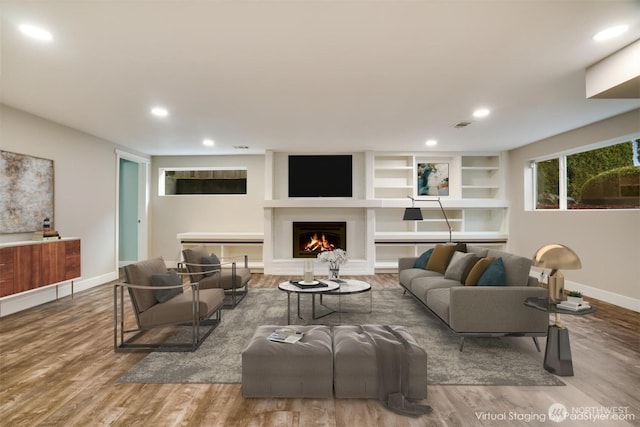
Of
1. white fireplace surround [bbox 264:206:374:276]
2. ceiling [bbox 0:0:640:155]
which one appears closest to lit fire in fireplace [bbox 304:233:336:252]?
white fireplace surround [bbox 264:206:374:276]

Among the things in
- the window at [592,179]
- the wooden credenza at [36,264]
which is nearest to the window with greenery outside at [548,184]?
the window at [592,179]

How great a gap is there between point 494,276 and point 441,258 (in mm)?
1387

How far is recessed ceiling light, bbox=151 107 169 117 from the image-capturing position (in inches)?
164

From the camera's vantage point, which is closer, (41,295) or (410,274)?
(41,295)

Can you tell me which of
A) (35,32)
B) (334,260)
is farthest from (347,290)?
(35,32)

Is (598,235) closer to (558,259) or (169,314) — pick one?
(558,259)

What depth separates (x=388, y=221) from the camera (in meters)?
7.30

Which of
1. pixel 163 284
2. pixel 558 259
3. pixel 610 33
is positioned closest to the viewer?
pixel 610 33

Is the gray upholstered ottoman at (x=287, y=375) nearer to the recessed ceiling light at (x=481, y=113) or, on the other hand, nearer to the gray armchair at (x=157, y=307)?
the gray armchair at (x=157, y=307)

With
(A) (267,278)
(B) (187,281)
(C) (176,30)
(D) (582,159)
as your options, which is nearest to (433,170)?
(D) (582,159)

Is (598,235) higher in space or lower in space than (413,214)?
lower

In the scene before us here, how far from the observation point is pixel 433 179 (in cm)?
722

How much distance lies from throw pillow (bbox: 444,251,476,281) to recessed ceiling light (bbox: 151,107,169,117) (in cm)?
407

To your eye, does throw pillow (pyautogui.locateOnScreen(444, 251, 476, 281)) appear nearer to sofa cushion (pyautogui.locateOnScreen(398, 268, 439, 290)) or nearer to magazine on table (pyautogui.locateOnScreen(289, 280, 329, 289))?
sofa cushion (pyautogui.locateOnScreen(398, 268, 439, 290))
